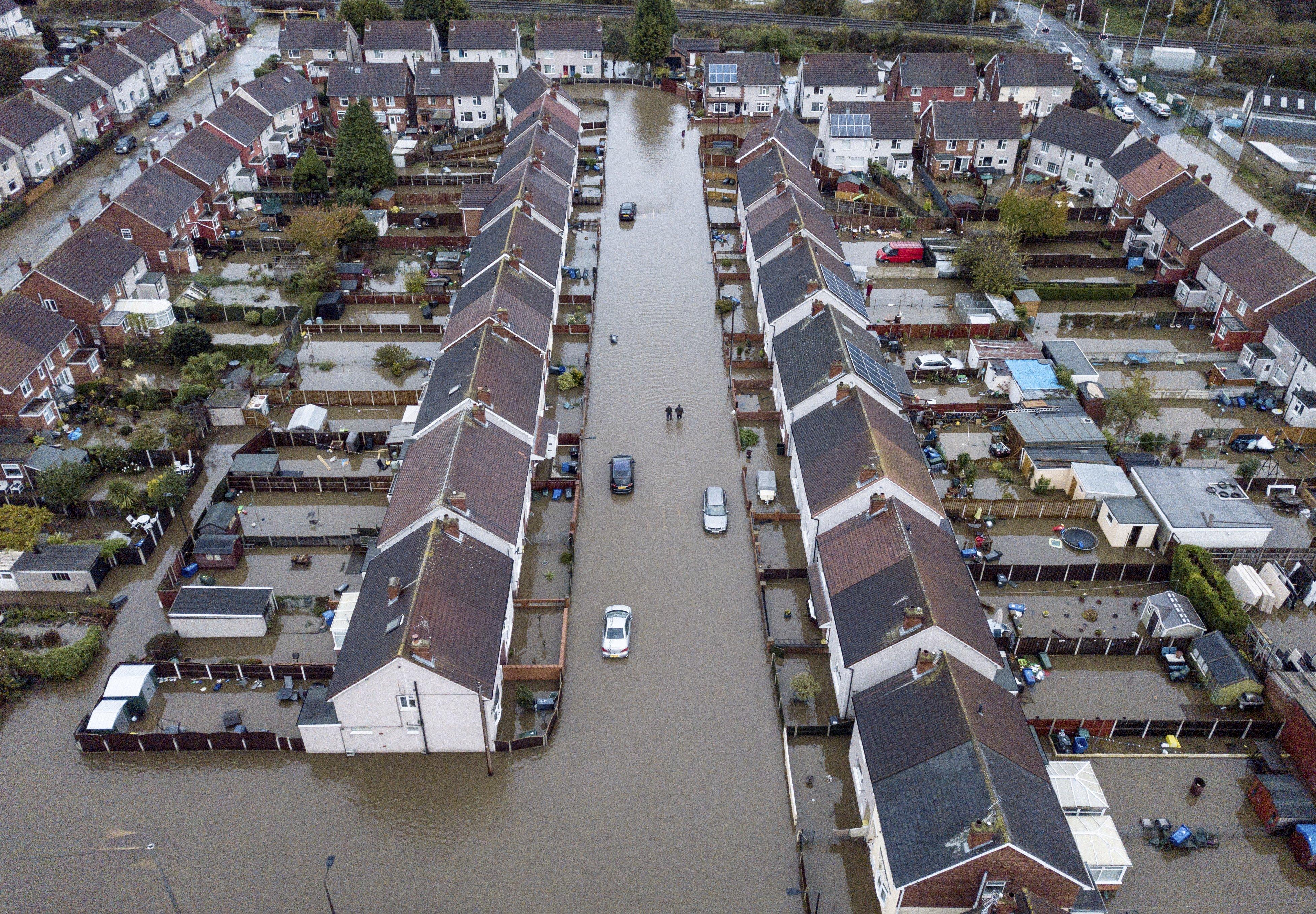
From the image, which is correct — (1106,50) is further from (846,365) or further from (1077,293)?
(846,365)

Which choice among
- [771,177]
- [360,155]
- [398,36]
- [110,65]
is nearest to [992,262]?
[771,177]

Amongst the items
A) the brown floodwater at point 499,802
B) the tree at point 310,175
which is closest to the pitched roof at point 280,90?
→ the tree at point 310,175

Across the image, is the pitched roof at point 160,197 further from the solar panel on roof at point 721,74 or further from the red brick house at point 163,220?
the solar panel on roof at point 721,74

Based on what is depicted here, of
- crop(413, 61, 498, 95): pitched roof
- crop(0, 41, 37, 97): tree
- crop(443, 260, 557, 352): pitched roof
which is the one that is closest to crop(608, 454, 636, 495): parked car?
crop(443, 260, 557, 352): pitched roof

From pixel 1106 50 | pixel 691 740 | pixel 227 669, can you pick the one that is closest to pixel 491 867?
pixel 691 740

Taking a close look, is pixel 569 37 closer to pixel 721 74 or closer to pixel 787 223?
pixel 721 74
